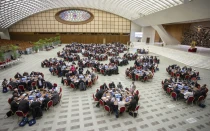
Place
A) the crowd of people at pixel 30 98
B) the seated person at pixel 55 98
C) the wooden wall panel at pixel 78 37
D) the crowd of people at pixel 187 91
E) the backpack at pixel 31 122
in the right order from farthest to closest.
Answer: the wooden wall panel at pixel 78 37, the crowd of people at pixel 187 91, the seated person at pixel 55 98, the crowd of people at pixel 30 98, the backpack at pixel 31 122

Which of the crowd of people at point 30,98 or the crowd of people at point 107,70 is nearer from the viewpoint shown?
the crowd of people at point 30,98

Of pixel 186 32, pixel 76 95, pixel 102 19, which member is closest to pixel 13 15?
pixel 102 19

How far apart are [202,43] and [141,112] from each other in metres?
25.7

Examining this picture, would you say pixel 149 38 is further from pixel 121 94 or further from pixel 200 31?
pixel 121 94

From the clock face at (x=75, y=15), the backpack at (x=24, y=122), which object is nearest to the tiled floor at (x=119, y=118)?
the backpack at (x=24, y=122)

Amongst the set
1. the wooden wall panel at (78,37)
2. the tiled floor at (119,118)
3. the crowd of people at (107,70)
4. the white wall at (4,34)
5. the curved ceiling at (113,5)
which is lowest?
the tiled floor at (119,118)

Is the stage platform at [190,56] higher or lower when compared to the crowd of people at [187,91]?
higher

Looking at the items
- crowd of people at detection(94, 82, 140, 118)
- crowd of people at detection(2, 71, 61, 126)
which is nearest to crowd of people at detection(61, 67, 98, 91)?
crowd of people at detection(2, 71, 61, 126)

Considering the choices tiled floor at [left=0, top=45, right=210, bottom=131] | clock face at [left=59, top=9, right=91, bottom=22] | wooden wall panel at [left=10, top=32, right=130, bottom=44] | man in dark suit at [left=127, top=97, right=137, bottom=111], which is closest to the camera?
tiled floor at [left=0, top=45, right=210, bottom=131]

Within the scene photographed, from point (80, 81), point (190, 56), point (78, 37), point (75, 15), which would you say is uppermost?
point (75, 15)

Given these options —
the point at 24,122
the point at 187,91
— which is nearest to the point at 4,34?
the point at 24,122

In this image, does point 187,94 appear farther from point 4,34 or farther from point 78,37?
point 4,34

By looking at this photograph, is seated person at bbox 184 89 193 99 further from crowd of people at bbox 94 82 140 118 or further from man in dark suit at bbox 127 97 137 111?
man in dark suit at bbox 127 97 137 111

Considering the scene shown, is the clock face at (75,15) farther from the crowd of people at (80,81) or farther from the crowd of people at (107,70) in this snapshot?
the crowd of people at (80,81)
